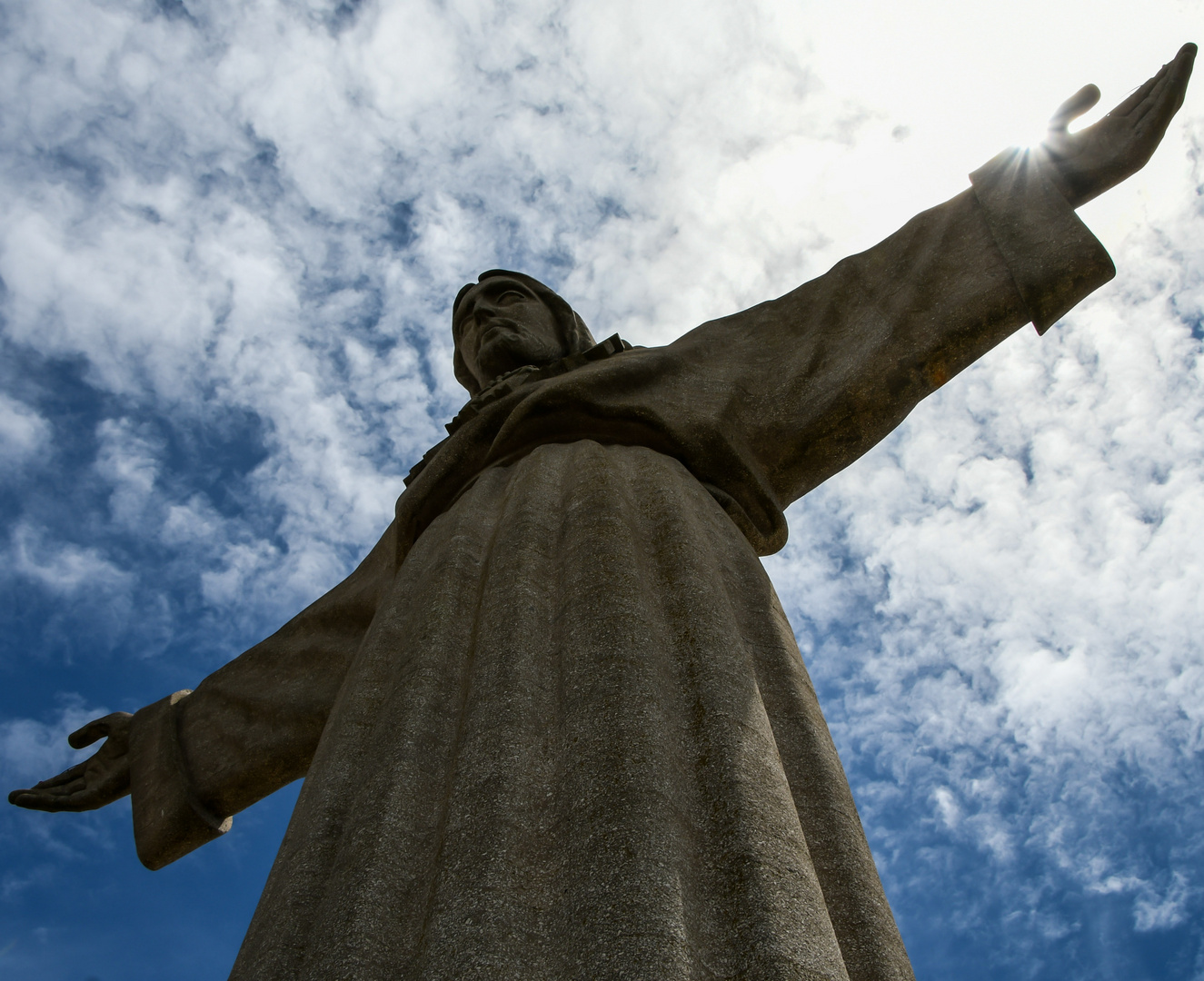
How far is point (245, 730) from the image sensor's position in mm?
4988

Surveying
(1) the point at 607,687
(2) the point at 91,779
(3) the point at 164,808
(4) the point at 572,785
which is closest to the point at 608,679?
(1) the point at 607,687

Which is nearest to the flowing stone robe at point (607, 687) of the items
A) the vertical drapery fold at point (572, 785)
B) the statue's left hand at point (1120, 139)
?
the vertical drapery fold at point (572, 785)

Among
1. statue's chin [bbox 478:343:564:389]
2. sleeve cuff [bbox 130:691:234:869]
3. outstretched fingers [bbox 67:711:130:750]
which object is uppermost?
statue's chin [bbox 478:343:564:389]

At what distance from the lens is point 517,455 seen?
4.44 meters

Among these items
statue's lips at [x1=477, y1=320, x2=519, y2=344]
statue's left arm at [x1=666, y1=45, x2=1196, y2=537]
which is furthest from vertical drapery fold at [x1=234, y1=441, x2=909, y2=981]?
statue's lips at [x1=477, y1=320, x2=519, y2=344]

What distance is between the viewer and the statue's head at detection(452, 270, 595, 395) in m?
6.01

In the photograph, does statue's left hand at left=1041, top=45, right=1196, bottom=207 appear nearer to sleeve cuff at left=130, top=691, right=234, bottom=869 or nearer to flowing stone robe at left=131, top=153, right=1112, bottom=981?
flowing stone robe at left=131, top=153, right=1112, bottom=981

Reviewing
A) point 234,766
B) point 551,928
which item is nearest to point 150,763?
point 234,766

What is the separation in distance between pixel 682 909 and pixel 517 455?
280 cm

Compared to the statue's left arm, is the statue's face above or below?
above

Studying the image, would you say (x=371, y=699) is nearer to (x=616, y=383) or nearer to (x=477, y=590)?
(x=477, y=590)

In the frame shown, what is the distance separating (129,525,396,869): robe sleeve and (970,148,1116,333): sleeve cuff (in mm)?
3098

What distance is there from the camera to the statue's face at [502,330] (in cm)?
600

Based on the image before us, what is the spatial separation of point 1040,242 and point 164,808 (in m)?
4.81
